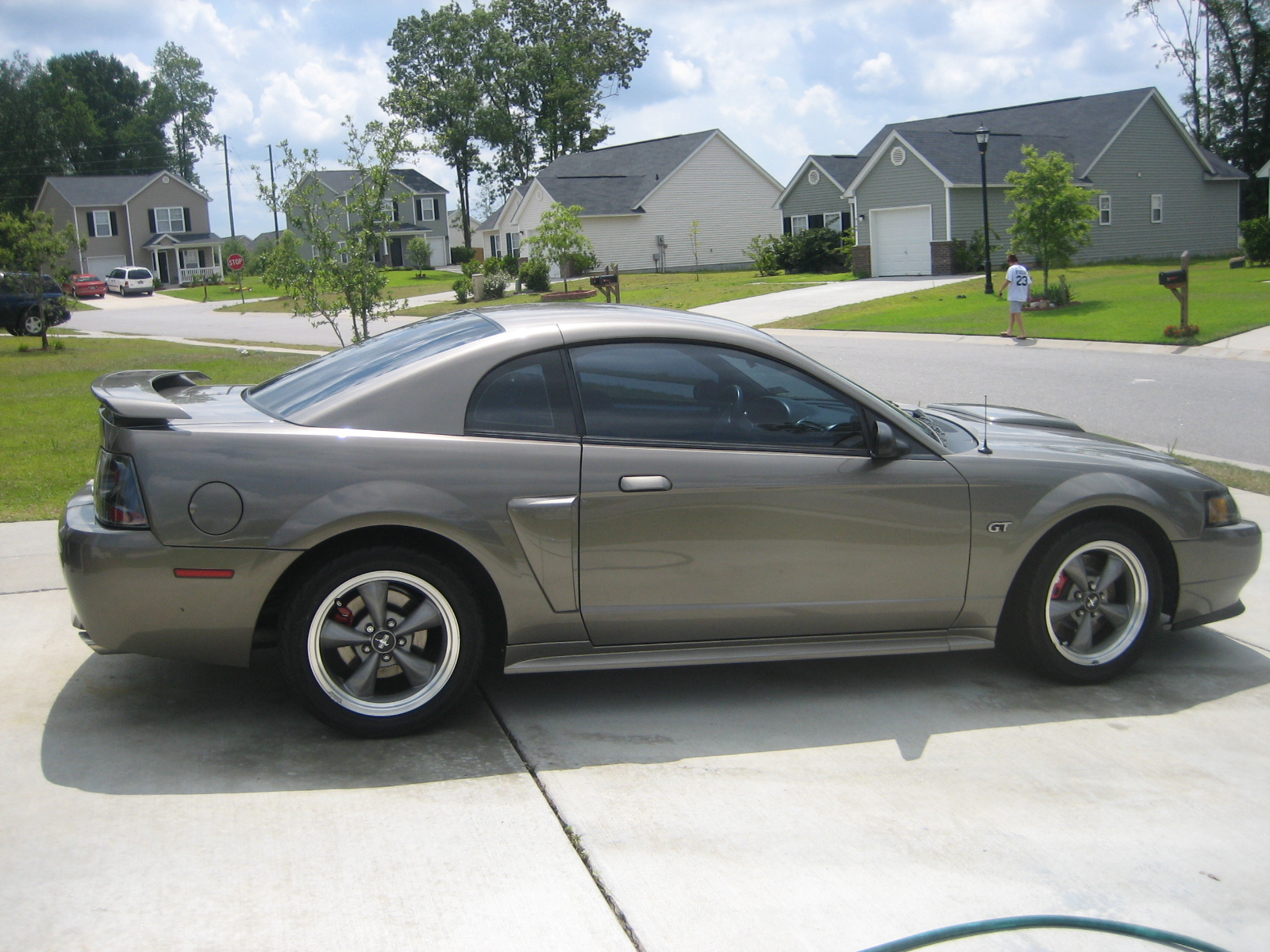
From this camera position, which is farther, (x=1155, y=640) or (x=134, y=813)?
(x=1155, y=640)

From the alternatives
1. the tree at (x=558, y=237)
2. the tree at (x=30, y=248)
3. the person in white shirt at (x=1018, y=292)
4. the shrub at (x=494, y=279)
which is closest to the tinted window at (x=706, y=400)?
the person in white shirt at (x=1018, y=292)

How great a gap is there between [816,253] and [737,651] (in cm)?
4400

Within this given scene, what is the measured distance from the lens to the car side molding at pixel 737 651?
421cm

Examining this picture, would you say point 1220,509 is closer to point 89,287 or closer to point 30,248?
point 30,248

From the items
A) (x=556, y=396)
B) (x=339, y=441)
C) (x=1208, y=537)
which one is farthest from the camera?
(x=1208, y=537)

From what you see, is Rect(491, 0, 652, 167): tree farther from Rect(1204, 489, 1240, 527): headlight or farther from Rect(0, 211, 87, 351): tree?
Rect(1204, 489, 1240, 527): headlight

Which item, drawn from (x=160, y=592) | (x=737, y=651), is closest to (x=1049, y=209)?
(x=737, y=651)

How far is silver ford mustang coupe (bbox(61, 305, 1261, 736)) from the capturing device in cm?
393

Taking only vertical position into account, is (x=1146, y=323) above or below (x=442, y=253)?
below

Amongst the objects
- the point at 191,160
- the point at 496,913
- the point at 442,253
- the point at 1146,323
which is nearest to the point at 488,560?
the point at 496,913

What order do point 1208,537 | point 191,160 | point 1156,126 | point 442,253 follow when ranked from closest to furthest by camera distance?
point 1208,537 → point 1156,126 → point 442,253 → point 191,160

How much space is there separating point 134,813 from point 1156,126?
48528mm

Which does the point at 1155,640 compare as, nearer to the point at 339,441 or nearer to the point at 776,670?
the point at 776,670

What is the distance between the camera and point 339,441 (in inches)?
158
